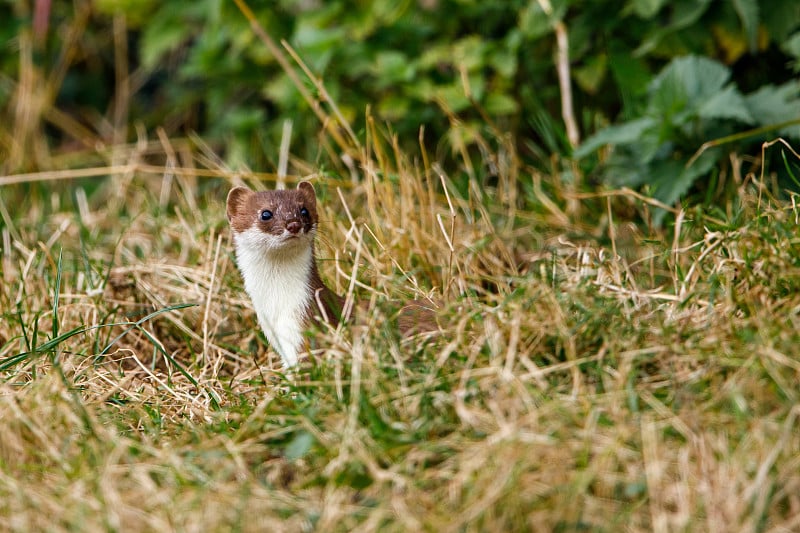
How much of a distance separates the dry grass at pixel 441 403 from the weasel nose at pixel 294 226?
0.29 m

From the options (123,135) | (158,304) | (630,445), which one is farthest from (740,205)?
(123,135)

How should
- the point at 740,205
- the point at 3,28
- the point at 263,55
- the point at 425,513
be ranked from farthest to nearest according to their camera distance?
the point at 3,28 → the point at 263,55 → the point at 740,205 → the point at 425,513

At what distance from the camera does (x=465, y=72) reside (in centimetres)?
582

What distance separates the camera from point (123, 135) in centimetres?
774

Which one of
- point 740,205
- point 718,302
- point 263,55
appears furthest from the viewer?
point 263,55

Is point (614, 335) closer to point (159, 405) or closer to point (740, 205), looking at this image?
point (740, 205)

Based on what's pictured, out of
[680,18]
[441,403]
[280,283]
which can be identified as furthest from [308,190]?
[680,18]

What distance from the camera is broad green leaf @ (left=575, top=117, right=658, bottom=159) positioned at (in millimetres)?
4984

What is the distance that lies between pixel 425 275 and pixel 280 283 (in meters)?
0.86

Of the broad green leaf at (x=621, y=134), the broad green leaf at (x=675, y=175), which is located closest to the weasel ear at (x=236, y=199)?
the broad green leaf at (x=621, y=134)

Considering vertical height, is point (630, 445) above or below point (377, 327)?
below

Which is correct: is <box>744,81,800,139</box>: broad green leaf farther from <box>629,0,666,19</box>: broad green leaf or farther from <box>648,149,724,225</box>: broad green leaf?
<box>629,0,666,19</box>: broad green leaf

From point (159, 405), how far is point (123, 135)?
4.49m

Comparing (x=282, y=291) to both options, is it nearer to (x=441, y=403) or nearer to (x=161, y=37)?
(x=441, y=403)
